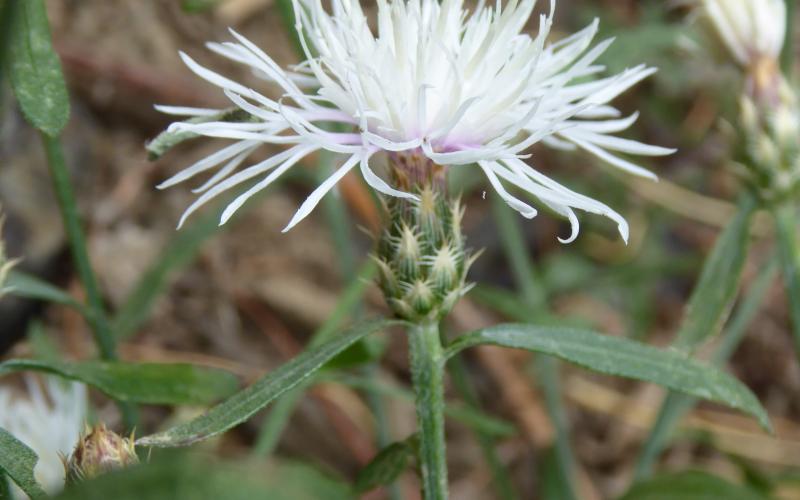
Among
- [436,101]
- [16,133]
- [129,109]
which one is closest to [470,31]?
[436,101]

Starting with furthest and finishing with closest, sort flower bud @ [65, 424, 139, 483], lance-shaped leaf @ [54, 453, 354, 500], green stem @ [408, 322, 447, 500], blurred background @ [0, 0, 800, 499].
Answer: blurred background @ [0, 0, 800, 499], green stem @ [408, 322, 447, 500], flower bud @ [65, 424, 139, 483], lance-shaped leaf @ [54, 453, 354, 500]

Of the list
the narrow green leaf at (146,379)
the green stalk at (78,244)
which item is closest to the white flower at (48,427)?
the green stalk at (78,244)

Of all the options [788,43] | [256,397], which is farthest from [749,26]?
[256,397]

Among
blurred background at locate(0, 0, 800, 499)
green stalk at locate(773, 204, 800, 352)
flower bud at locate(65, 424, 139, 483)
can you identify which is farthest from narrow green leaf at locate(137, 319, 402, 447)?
blurred background at locate(0, 0, 800, 499)

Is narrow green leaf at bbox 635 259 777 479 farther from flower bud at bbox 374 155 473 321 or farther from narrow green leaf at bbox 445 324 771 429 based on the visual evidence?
flower bud at bbox 374 155 473 321

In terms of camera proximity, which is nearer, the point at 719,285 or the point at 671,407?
the point at 719,285

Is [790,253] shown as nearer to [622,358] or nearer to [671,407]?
[671,407]
